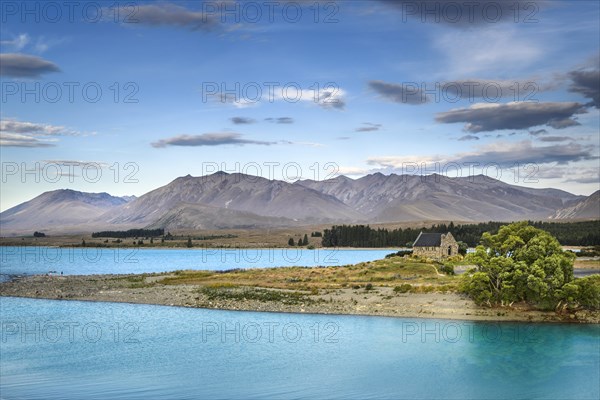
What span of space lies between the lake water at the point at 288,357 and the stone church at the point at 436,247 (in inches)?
2496

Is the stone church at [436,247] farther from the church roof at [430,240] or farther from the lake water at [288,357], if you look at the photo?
the lake water at [288,357]

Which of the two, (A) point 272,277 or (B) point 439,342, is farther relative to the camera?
(A) point 272,277

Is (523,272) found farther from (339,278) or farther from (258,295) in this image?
(339,278)

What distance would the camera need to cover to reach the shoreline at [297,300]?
6328 centimetres

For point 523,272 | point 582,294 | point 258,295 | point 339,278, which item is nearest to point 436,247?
point 339,278

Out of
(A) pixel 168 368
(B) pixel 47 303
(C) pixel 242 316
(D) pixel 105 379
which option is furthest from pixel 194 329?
(B) pixel 47 303

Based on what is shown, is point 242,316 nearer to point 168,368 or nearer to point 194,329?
point 194,329

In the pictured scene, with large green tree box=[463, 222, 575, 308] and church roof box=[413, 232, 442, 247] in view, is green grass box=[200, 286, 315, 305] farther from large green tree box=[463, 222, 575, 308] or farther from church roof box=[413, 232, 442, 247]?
church roof box=[413, 232, 442, 247]

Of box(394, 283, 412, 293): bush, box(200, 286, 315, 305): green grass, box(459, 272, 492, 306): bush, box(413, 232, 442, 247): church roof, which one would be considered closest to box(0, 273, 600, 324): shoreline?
box(200, 286, 315, 305): green grass

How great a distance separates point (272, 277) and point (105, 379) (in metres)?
60.1

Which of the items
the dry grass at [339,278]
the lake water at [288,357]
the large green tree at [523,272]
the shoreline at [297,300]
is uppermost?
the large green tree at [523,272]

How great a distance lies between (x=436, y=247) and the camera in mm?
124812

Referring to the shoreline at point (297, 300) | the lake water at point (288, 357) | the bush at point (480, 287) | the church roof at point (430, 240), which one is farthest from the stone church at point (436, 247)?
the lake water at point (288, 357)

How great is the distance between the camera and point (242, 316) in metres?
68.1
